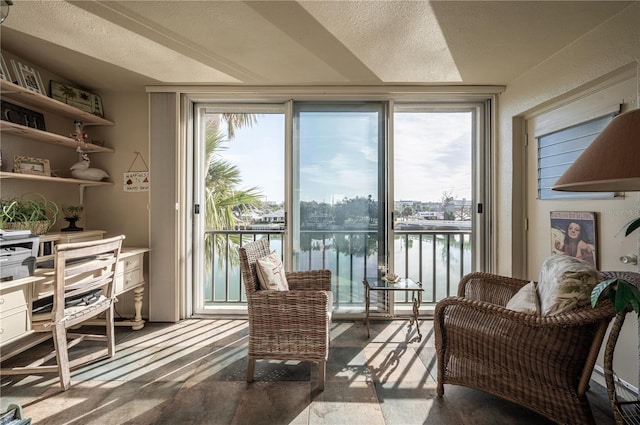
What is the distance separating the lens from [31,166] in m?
2.27

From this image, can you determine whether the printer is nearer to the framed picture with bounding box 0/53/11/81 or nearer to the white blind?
the framed picture with bounding box 0/53/11/81

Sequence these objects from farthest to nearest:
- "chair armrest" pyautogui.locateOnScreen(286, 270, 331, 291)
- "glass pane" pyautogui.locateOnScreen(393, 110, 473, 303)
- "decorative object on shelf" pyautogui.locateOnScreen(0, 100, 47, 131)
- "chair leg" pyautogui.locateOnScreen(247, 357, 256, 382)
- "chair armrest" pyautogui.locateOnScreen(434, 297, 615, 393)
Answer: "glass pane" pyautogui.locateOnScreen(393, 110, 473, 303)
"chair armrest" pyautogui.locateOnScreen(286, 270, 331, 291)
"decorative object on shelf" pyautogui.locateOnScreen(0, 100, 47, 131)
"chair leg" pyautogui.locateOnScreen(247, 357, 256, 382)
"chair armrest" pyautogui.locateOnScreen(434, 297, 615, 393)

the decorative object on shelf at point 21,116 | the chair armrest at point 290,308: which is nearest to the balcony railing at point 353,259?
the chair armrest at point 290,308

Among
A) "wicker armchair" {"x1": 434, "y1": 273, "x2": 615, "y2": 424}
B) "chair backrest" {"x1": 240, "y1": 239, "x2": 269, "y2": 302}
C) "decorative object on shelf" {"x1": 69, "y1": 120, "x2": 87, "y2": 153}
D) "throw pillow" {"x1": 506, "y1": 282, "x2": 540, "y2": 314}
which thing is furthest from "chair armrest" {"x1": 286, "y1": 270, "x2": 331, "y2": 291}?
"decorative object on shelf" {"x1": 69, "y1": 120, "x2": 87, "y2": 153}

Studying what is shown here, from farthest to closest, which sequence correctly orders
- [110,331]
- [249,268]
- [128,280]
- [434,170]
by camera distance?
[434,170]
[128,280]
[110,331]
[249,268]

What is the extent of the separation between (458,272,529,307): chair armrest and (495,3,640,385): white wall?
58 centimetres

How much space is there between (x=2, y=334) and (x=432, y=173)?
3.53 meters

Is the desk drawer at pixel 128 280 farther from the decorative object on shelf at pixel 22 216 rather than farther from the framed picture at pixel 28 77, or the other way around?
the framed picture at pixel 28 77

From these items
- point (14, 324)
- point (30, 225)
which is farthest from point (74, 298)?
point (30, 225)

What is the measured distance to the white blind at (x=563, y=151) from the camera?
1.95 m

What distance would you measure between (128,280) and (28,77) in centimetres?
183

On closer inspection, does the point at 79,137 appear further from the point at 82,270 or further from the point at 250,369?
the point at 250,369

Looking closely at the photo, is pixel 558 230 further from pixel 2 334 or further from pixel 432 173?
pixel 2 334

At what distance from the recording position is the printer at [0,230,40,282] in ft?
5.30
